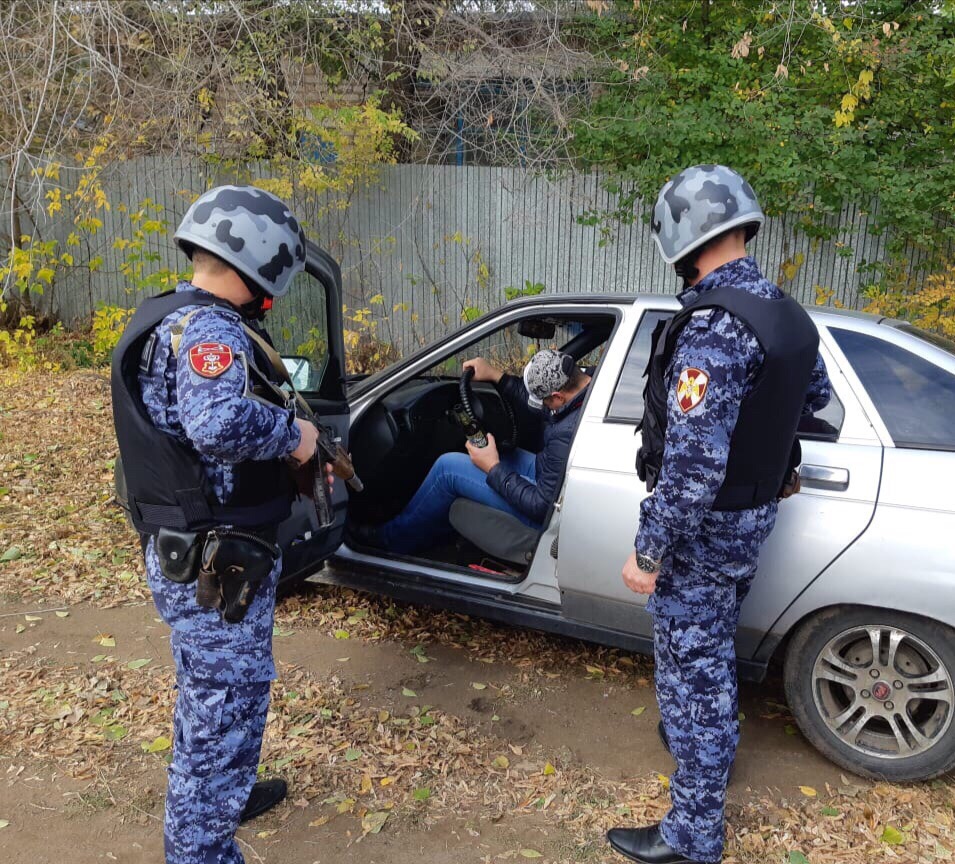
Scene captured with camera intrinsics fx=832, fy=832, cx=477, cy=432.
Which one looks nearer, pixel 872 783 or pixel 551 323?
pixel 872 783

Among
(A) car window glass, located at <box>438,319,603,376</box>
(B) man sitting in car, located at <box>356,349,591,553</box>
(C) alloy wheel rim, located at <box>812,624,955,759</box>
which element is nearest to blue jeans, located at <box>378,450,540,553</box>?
(B) man sitting in car, located at <box>356,349,591,553</box>

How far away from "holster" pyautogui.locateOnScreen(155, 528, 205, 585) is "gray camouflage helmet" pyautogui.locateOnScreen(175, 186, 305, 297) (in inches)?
27.9

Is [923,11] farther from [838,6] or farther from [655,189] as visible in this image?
[655,189]

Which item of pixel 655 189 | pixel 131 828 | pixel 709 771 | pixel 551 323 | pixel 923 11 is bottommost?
pixel 131 828

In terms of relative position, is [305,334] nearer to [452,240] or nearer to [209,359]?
[209,359]

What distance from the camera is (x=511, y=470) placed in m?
3.99

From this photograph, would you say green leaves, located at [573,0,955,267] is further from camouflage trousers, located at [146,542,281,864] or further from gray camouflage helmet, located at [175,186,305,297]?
camouflage trousers, located at [146,542,281,864]

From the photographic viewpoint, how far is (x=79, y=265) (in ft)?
36.2

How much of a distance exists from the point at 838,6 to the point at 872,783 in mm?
7584

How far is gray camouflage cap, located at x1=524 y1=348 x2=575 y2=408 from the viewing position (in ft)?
11.9

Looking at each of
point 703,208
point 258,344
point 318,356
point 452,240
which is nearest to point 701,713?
point 703,208

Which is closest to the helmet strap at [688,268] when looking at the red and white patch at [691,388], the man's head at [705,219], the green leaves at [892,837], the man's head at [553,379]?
the man's head at [705,219]

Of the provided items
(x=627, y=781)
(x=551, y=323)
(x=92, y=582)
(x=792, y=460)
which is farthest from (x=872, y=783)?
(x=92, y=582)

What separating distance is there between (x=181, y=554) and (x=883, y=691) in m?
2.32
